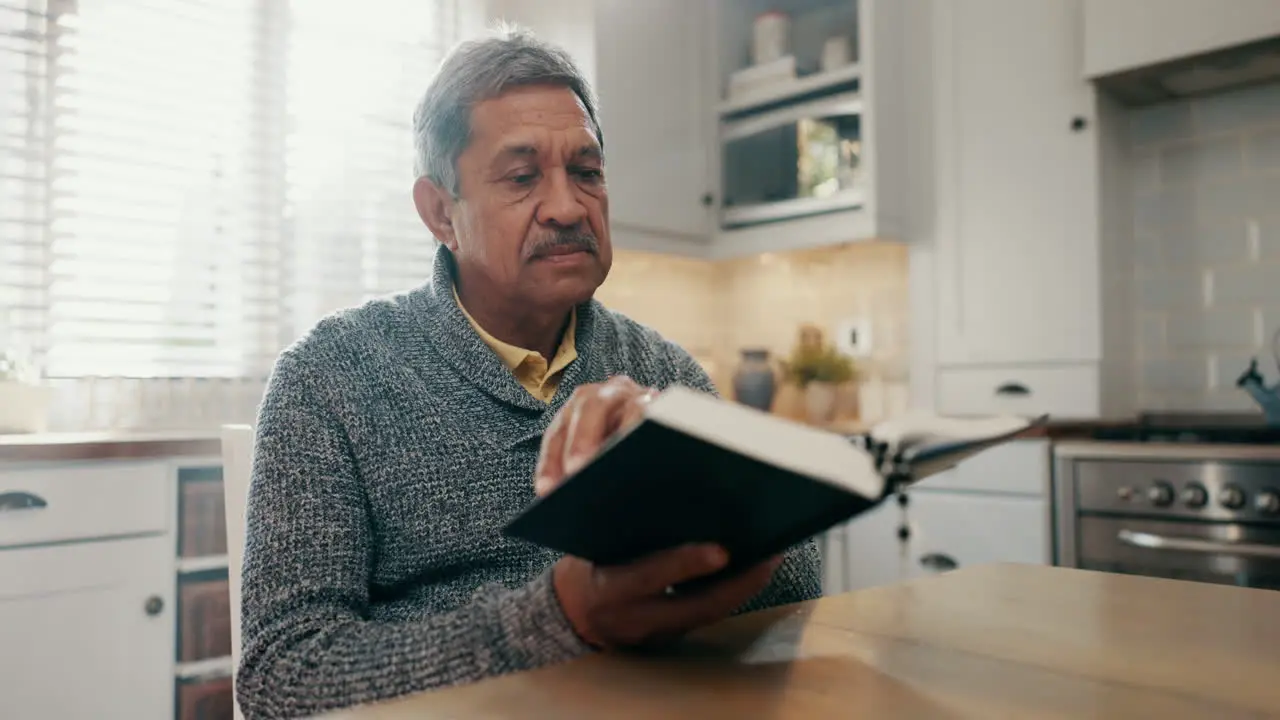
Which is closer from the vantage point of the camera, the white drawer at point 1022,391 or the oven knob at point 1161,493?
the oven knob at point 1161,493

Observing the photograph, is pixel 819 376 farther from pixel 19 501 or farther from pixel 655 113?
pixel 19 501

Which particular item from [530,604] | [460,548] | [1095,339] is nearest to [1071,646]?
[530,604]

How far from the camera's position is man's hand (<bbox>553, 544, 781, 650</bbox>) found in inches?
22.5

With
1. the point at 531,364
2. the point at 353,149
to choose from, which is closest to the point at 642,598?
the point at 531,364

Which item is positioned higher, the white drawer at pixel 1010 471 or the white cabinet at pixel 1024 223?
the white cabinet at pixel 1024 223

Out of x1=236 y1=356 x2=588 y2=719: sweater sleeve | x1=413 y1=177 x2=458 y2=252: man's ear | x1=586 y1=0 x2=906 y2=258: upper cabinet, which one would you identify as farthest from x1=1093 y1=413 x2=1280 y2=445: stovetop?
x1=236 y1=356 x2=588 y2=719: sweater sleeve

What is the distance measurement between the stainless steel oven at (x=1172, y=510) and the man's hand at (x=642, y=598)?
67.3 inches

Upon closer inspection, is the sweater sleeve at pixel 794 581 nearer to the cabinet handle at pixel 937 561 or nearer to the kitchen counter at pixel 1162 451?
the kitchen counter at pixel 1162 451

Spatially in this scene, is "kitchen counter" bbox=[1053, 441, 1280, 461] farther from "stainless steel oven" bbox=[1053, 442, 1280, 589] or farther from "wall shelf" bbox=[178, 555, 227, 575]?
A: "wall shelf" bbox=[178, 555, 227, 575]

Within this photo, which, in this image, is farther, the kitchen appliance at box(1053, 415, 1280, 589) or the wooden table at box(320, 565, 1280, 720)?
the kitchen appliance at box(1053, 415, 1280, 589)

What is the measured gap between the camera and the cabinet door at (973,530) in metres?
2.30

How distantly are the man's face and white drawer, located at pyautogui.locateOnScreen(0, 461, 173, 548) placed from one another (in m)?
1.04

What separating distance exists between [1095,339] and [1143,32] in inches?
29.0

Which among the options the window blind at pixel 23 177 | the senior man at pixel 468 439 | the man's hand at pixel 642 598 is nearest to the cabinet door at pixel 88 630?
the window blind at pixel 23 177
